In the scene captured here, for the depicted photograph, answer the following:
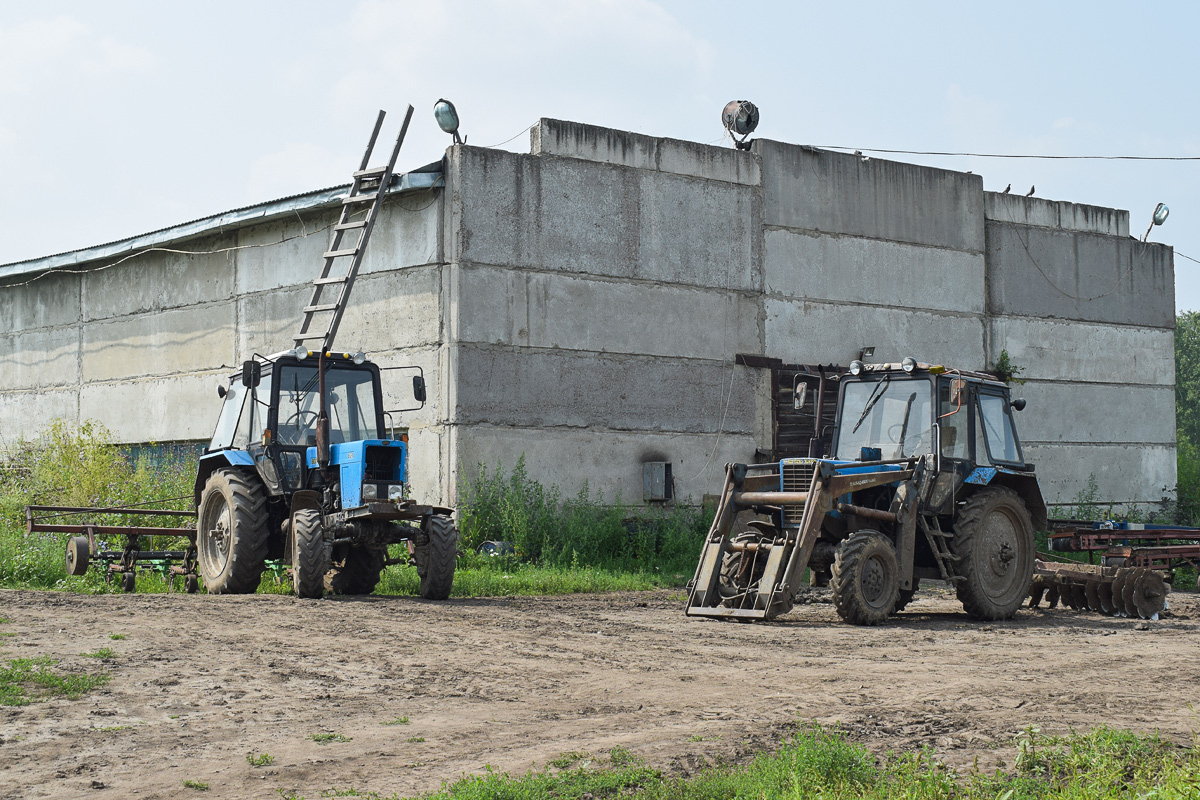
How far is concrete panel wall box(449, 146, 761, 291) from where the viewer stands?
1795 cm

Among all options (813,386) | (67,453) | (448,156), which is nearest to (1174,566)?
(813,386)

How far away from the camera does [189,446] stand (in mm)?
20594

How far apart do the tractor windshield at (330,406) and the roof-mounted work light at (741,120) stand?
9229 millimetres

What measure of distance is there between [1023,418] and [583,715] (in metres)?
17.8

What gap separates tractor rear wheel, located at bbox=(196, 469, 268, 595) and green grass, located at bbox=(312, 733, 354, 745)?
707 cm

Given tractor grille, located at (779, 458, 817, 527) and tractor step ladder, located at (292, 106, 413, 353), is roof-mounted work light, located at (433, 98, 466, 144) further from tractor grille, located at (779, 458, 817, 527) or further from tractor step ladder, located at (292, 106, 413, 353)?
tractor grille, located at (779, 458, 817, 527)

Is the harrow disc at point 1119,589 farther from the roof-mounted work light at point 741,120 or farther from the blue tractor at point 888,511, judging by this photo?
the roof-mounted work light at point 741,120

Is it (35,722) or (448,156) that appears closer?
(35,722)

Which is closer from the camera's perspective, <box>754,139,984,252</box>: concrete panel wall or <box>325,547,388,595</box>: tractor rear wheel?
<box>325,547,388,595</box>: tractor rear wheel

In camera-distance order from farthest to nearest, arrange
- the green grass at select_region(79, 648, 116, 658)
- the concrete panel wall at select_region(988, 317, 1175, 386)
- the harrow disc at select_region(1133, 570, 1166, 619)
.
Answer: the concrete panel wall at select_region(988, 317, 1175, 386)
the harrow disc at select_region(1133, 570, 1166, 619)
the green grass at select_region(79, 648, 116, 658)

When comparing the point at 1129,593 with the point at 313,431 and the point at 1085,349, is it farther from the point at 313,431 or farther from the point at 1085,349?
the point at 1085,349

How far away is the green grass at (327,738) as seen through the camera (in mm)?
6445

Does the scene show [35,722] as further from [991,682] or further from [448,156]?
[448,156]

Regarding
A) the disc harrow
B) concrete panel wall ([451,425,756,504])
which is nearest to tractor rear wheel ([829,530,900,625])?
the disc harrow
